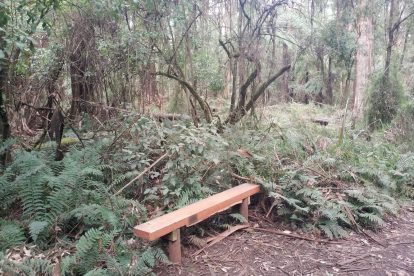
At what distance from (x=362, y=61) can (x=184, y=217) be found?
8688mm

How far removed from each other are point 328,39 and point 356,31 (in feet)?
7.24

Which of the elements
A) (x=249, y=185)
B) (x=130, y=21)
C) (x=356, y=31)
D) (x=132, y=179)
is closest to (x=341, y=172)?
(x=249, y=185)

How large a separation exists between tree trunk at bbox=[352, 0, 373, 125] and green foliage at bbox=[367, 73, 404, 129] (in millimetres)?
1019

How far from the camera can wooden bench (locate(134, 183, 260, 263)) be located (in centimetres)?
316

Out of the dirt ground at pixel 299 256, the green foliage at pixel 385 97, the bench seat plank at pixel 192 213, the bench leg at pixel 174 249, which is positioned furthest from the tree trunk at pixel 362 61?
the bench leg at pixel 174 249

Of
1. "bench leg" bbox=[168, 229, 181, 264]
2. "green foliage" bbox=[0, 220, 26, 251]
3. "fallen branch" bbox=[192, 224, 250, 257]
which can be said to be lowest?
"fallen branch" bbox=[192, 224, 250, 257]

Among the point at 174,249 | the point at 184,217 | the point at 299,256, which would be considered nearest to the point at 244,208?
the point at 299,256

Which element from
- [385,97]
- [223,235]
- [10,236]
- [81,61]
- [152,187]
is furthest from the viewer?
[385,97]

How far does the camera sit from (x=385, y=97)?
8078 mm

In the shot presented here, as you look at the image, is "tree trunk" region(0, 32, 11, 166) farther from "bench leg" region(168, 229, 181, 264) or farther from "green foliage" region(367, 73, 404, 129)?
"green foliage" region(367, 73, 404, 129)

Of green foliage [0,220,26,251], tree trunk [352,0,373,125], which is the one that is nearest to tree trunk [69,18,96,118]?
green foliage [0,220,26,251]

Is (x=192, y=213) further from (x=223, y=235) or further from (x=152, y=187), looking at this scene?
(x=152, y=187)

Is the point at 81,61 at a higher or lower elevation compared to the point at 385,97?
higher

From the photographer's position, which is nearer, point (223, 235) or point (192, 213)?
point (192, 213)
